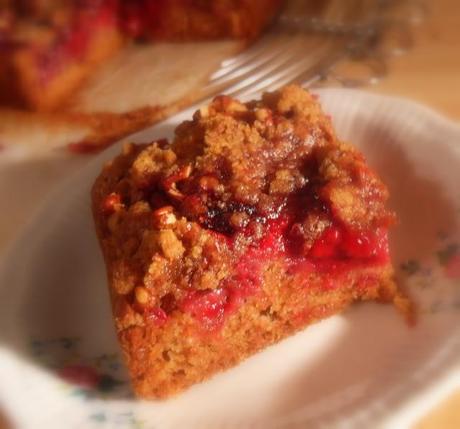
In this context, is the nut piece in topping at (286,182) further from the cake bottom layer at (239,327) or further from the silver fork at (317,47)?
the silver fork at (317,47)

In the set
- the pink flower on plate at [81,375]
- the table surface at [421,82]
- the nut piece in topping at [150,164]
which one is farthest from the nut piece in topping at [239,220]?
the table surface at [421,82]

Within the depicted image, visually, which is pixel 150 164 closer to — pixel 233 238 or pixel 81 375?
pixel 233 238

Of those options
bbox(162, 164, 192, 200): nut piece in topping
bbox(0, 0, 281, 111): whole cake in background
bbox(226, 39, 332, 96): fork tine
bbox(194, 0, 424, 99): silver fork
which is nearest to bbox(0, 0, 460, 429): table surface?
bbox(194, 0, 424, 99): silver fork

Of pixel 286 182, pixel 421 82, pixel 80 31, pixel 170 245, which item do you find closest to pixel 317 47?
pixel 421 82

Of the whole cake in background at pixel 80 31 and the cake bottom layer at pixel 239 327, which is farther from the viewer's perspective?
the whole cake in background at pixel 80 31

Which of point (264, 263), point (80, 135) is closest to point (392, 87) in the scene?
point (80, 135)

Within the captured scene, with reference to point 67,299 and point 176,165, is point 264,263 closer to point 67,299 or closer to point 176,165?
point 176,165
